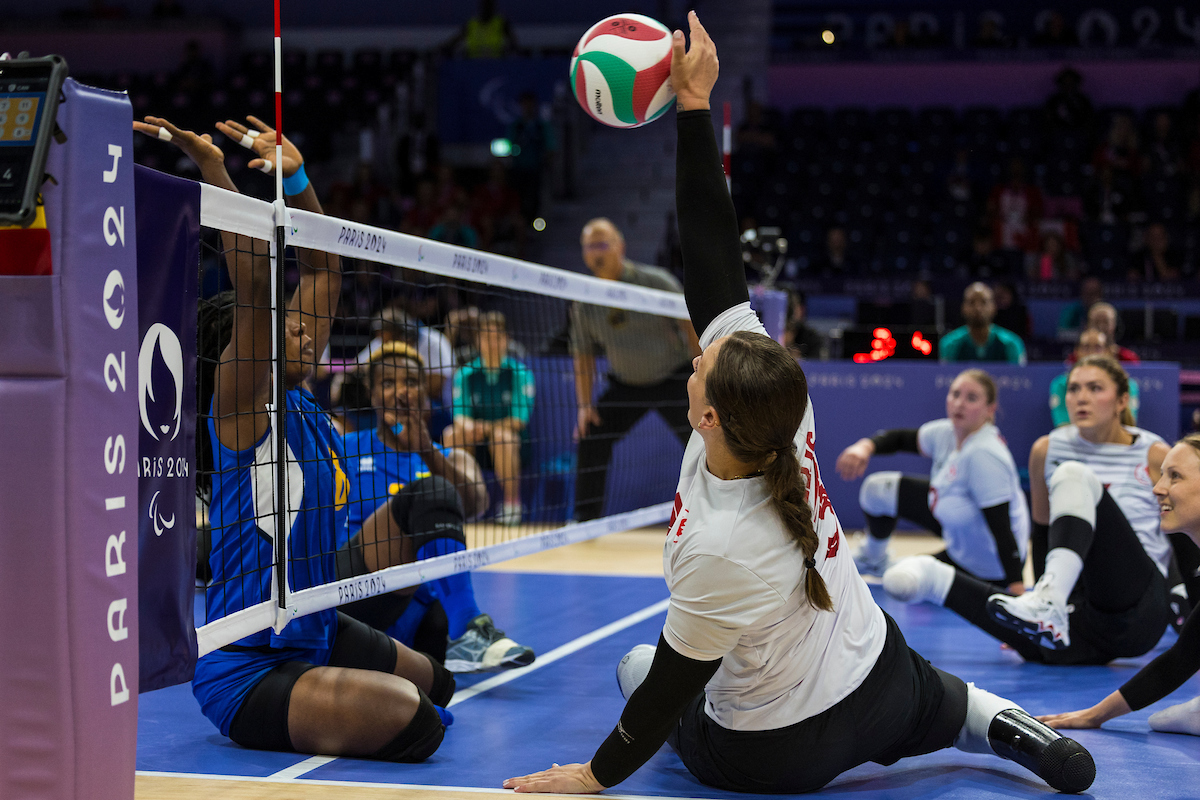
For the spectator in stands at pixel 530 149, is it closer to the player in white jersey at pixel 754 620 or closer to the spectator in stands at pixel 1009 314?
the spectator in stands at pixel 1009 314

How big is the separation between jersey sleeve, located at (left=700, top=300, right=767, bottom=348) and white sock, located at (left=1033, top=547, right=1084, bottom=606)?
1.88m

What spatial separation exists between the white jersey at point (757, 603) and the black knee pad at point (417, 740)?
724mm

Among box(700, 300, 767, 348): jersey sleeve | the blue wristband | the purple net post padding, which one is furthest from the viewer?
the blue wristband

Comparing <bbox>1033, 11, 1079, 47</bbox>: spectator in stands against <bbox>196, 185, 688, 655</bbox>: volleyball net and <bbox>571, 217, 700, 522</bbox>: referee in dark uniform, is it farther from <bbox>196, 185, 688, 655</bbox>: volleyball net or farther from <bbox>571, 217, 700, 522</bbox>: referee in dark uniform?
<bbox>196, 185, 688, 655</bbox>: volleyball net

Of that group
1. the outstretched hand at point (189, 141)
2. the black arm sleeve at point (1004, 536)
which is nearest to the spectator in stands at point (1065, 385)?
the black arm sleeve at point (1004, 536)

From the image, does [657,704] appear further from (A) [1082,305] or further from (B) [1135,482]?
(A) [1082,305]

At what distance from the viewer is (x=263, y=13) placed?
58.3 ft

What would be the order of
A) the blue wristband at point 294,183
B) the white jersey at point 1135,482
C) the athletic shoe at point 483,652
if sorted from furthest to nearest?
the white jersey at point 1135,482
the athletic shoe at point 483,652
the blue wristband at point 294,183

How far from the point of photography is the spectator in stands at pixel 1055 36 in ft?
48.8

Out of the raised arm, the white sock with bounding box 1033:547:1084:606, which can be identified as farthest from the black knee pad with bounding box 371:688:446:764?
the white sock with bounding box 1033:547:1084:606

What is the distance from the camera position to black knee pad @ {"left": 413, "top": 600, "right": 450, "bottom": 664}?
391 centimetres

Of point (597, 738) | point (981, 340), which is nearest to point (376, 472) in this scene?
point (597, 738)

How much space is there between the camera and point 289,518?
2947 mm

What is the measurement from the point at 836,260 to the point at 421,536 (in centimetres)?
929
